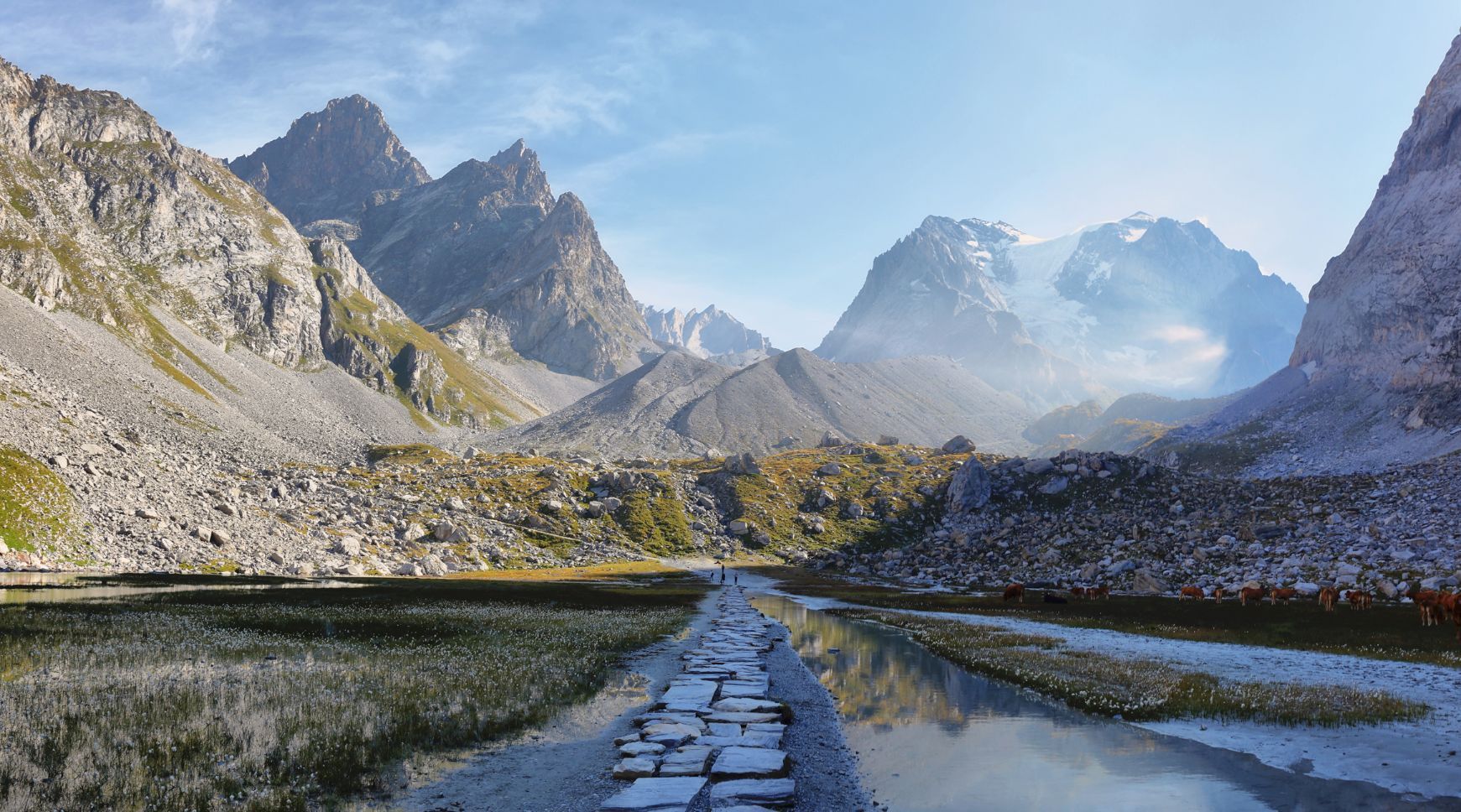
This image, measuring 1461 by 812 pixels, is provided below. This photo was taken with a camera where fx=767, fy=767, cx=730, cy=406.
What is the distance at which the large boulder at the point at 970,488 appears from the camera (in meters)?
135

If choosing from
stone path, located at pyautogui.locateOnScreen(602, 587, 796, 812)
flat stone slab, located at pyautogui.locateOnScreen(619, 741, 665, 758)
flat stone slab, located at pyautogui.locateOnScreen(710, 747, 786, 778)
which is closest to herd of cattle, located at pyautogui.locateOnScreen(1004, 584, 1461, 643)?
stone path, located at pyautogui.locateOnScreen(602, 587, 796, 812)

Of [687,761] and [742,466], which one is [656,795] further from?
[742,466]

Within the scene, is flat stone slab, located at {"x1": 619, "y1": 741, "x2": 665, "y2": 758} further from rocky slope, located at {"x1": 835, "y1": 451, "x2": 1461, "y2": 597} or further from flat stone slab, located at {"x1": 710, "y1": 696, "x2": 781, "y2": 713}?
rocky slope, located at {"x1": 835, "y1": 451, "x2": 1461, "y2": 597}

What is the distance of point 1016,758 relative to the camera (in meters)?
17.4

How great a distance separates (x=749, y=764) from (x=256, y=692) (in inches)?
524

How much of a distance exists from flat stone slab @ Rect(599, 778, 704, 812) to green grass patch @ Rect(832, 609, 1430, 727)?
14576 mm

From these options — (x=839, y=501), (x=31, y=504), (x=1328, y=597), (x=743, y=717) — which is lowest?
(x=31, y=504)

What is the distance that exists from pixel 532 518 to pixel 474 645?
9878cm

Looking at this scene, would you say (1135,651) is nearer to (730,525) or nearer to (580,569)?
(580,569)

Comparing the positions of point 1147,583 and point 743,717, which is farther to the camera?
point 1147,583

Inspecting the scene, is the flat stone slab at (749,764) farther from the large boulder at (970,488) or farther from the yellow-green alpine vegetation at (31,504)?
the large boulder at (970,488)

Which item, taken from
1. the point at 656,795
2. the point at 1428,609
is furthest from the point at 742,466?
the point at 656,795

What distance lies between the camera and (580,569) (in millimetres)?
109125

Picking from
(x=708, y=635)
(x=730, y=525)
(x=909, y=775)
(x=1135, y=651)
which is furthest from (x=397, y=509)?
(x=909, y=775)
